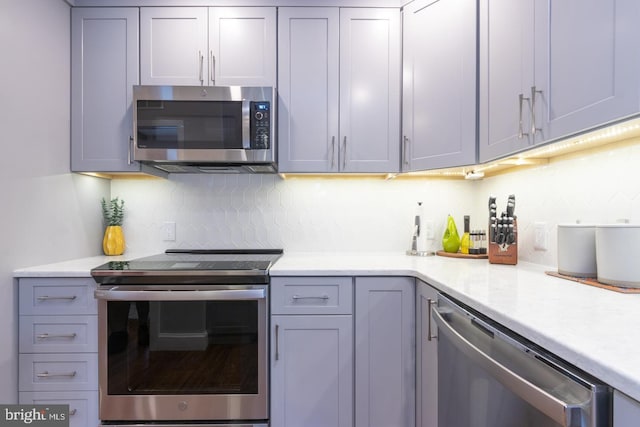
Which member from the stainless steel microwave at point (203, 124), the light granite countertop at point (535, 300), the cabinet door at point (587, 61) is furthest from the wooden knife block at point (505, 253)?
the stainless steel microwave at point (203, 124)

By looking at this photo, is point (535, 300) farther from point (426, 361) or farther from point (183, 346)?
point (183, 346)

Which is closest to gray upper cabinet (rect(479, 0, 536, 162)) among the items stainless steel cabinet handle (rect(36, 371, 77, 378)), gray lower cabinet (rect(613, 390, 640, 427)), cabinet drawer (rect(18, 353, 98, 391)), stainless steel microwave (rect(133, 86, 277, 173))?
gray lower cabinet (rect(613, 390, 640, 427))

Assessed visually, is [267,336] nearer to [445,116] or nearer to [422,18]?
[445,116]

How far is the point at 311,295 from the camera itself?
1.60 meters

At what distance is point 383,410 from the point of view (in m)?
1.59

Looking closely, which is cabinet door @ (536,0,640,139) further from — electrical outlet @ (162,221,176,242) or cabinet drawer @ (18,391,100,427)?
cabinet drawer @ (18,391,100,427)

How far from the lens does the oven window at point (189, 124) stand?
1.78 meters

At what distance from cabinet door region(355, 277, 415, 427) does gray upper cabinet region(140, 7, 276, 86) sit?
130cm

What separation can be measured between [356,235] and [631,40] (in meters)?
1.59

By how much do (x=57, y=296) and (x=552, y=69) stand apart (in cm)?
218

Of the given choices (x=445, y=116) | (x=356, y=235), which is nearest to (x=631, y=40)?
(x=445, y=116)

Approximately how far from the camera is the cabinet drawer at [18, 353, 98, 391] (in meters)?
1.55

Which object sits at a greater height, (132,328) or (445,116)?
(445,116)

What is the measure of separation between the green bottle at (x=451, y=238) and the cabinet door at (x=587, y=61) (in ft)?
3.44
